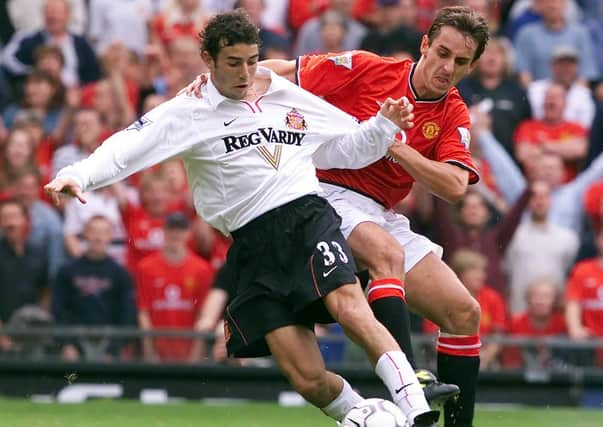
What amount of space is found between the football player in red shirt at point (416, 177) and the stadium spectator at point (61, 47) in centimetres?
615

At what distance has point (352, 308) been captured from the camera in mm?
7504

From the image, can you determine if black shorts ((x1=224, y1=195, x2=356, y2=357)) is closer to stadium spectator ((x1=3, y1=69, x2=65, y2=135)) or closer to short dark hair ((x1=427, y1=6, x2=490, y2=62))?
short dark hair ((x1=427, y1=6, x2=490, y2=62))

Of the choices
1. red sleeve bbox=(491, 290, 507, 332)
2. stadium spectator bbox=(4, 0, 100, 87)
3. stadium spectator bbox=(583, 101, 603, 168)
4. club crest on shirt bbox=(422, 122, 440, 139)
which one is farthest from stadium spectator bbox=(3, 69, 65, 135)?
club crest on shirt bbox=(422, 122, 440, 139)

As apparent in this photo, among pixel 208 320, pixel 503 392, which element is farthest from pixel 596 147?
pixel 208 320

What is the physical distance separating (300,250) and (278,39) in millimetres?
6554

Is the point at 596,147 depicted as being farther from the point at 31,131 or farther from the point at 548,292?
the point at 31,131

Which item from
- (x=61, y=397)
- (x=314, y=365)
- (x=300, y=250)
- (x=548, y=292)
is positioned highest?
(x=300, y=250)

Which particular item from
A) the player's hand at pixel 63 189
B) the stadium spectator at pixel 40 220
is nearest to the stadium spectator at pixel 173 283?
the stadium spectator at pixel 40 220

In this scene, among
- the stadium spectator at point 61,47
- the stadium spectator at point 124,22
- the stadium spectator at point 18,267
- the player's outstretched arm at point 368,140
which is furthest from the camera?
the stadium spectator at point 124,22

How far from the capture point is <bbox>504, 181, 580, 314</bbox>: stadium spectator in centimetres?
1234

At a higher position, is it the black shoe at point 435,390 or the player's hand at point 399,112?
the player's hand at point 399,112

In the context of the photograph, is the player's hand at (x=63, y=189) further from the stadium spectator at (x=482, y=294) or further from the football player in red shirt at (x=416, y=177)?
the stadium spectator at (x=482, y=294)

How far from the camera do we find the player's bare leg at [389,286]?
7.92m

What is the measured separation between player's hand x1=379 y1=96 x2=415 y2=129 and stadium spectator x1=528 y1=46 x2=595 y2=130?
5.72 metres
